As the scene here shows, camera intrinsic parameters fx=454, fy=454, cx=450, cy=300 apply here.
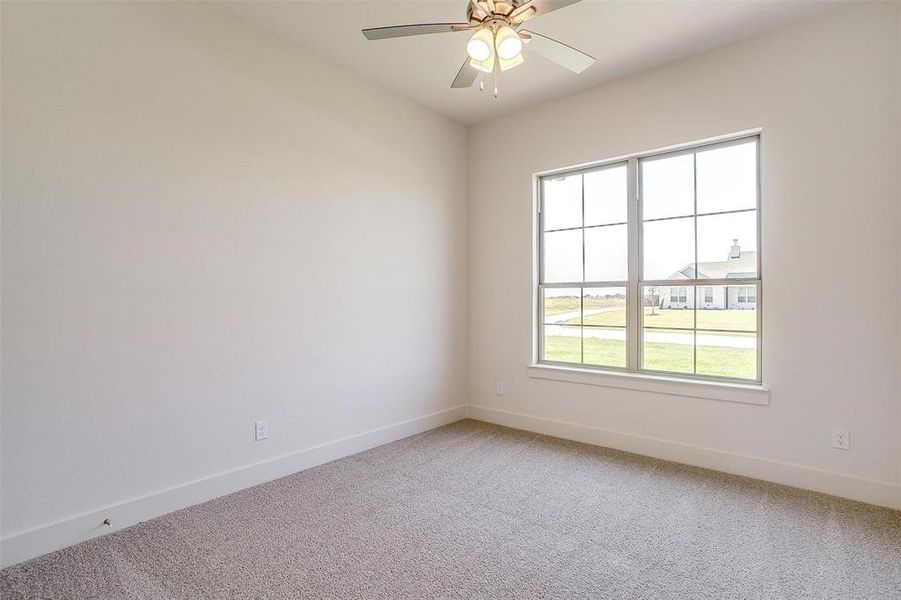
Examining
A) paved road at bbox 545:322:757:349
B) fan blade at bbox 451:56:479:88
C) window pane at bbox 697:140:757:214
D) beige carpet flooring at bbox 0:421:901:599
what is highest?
fan blade at bbox 451:56:479:88

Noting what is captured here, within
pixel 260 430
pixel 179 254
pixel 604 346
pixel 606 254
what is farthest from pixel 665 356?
pixel 179 254

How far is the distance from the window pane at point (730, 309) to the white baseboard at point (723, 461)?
0.88m

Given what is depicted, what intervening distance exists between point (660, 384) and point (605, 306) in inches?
30.1

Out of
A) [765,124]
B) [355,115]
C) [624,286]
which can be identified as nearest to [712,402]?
[624,286]

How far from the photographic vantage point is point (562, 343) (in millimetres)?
4090

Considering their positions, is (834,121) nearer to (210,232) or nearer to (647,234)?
(647,234)

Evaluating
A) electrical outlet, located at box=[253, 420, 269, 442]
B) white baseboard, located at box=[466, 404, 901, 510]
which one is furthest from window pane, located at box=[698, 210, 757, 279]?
electrical outlet, located at box=[253, 420, 269, 442]

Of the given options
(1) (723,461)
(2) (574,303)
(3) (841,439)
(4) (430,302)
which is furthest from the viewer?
(4) (430,302)

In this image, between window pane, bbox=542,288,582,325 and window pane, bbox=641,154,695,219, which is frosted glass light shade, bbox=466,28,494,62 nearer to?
window pane, bbox=641,154,695,219

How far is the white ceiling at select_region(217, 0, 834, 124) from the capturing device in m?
2.69

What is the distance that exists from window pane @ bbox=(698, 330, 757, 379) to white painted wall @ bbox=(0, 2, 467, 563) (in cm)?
237

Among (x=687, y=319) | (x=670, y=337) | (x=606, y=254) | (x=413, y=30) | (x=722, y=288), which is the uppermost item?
(x=413, y=30)

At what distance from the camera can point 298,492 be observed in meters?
2.81

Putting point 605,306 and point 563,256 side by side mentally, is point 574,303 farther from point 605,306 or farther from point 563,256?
point 563,256
